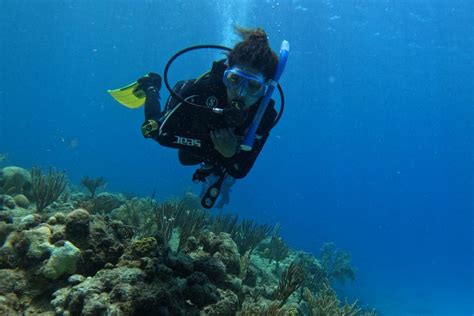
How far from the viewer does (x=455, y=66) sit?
37.9 metres

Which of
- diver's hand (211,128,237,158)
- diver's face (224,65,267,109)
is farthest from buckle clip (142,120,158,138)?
diver's face (224,65,267,109)

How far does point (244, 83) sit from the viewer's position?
14.2 feet

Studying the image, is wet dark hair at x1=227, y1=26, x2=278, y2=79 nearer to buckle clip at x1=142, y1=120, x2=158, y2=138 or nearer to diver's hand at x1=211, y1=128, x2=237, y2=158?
diver's hand at x1=211, y1=128, x2=237, y2=158

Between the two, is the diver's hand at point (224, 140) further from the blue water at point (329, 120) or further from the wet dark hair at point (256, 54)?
the blue water at point (329, 120)

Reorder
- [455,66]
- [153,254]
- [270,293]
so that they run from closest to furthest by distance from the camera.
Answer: [153,254]
[270,293]
[455,66]

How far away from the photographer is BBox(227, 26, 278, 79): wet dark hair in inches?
174

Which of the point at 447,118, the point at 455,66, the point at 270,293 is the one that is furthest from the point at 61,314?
the point at 447,118

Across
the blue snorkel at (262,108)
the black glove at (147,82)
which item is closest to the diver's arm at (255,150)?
the blue snorkel at (262,108)

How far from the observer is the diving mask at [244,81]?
433cm

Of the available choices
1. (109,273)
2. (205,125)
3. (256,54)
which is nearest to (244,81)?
(256,54)

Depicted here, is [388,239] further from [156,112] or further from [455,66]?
[156,112]

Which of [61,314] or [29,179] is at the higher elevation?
[29,179]

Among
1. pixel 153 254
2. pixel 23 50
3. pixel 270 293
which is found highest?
pixel 23 50

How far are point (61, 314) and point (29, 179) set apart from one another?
25.5ft
